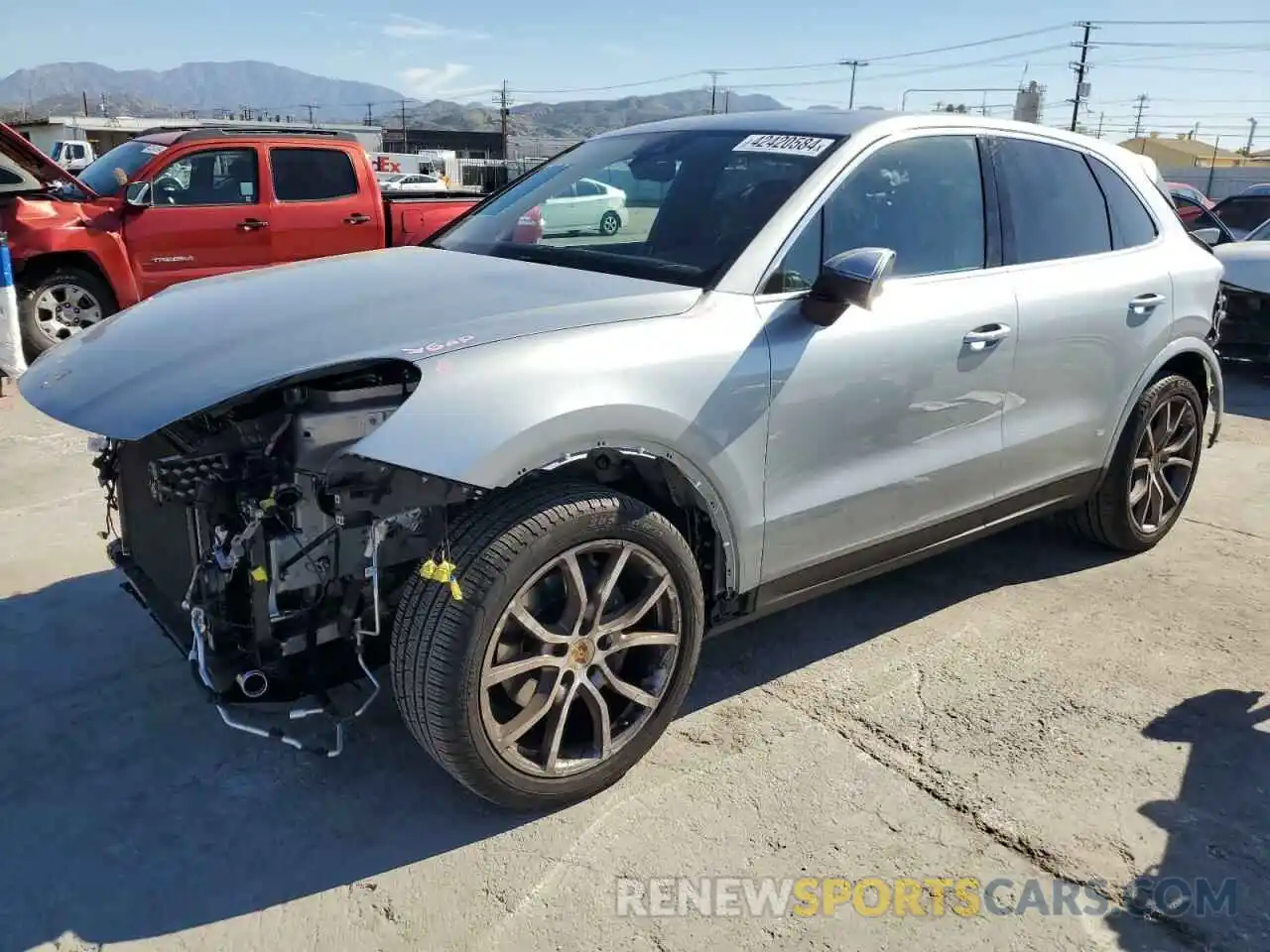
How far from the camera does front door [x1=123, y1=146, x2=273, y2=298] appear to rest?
855cm

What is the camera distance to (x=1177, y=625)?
13.4ft

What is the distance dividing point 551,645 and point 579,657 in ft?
0.34

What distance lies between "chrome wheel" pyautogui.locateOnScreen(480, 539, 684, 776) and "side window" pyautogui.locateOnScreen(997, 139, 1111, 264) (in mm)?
1941

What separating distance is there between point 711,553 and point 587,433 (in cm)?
68

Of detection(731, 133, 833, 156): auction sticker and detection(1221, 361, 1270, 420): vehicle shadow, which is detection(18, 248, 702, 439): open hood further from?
detection(1221, 361, 1270, 420): vehicle shadow

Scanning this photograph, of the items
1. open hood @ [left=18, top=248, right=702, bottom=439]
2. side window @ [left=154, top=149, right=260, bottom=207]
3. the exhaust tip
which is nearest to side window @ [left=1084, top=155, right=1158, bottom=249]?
open hood @ [left=18, top=248, right=702, bottom=439]

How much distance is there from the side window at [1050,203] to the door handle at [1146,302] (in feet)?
0.79

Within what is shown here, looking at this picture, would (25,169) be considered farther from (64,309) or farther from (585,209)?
(585,209)

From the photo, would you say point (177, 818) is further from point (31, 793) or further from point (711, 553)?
point (711, 553)

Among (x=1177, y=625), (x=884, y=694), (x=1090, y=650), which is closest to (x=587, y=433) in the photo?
(x=884, y=694)

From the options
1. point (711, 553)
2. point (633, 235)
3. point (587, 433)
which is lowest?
point (711, 553)

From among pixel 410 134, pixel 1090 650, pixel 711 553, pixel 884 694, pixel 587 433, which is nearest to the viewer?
pixel 587 433

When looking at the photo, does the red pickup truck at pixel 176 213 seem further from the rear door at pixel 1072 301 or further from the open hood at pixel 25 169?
the rear door at pixel 1072 301

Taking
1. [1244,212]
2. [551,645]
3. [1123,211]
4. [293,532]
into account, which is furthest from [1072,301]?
[1244,212]
